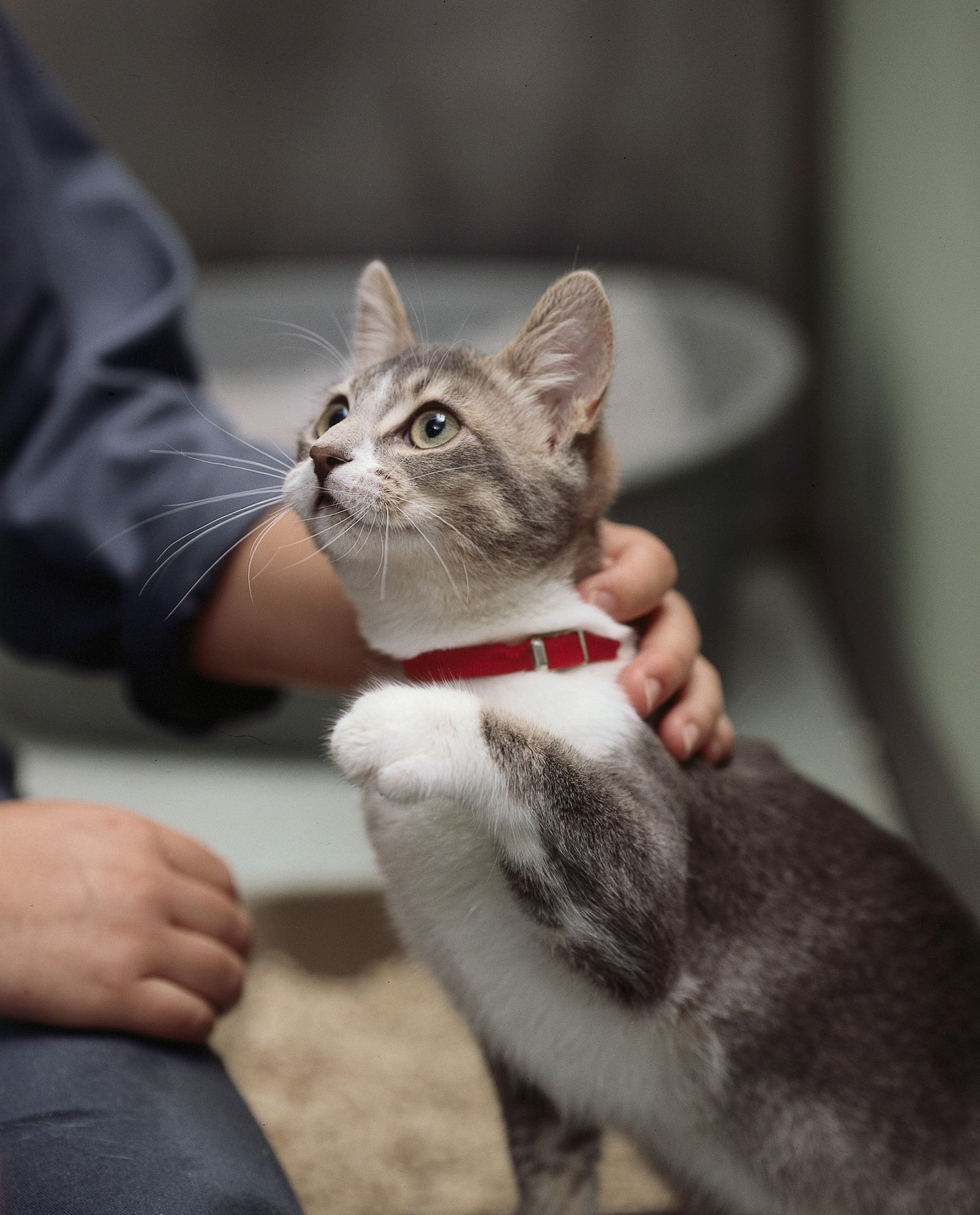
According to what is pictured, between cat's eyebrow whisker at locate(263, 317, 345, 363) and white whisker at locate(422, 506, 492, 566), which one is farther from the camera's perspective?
cat's eyebrow whisker at locate(263, 317, 345, 363)

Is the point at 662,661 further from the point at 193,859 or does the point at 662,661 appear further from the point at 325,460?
the point at 193,859

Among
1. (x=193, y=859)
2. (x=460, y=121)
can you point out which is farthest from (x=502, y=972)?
(x=460, y=121)

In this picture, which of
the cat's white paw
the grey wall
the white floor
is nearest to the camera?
the cat's white paw

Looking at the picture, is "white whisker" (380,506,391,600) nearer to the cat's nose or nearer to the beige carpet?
the cat's nose

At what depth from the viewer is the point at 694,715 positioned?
0.67 meters

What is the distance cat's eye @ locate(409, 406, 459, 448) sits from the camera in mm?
612

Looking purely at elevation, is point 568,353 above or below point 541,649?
above

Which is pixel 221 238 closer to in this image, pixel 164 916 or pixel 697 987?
pixel 164 916

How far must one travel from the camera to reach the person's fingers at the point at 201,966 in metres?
0.70

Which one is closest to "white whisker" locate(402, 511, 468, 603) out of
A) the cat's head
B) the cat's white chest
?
the cat's head

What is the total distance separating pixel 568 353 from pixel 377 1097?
1.65 feet

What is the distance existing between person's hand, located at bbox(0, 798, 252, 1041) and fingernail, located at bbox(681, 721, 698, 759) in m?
0.29

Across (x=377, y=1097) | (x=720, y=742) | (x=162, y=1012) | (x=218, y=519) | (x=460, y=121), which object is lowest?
(x=377, y=1097)

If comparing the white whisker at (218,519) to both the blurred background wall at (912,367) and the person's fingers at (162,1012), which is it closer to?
the person's fingers at (162,1012)
